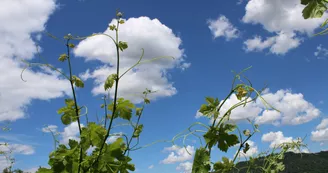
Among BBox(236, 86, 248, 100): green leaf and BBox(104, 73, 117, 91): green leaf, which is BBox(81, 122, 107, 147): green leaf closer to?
BBox(104, 73, 117, 91): green leaf

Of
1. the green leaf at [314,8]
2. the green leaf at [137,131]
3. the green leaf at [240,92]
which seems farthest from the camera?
the green leaf at [137,131]

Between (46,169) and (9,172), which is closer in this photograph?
(46,169)

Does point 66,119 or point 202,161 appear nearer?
point 202,161

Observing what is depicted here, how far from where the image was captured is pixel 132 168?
8.88 ft

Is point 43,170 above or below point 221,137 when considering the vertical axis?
above

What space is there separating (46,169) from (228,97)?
139 centimetres

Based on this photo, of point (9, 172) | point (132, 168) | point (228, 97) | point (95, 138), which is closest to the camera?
point (228, 97)

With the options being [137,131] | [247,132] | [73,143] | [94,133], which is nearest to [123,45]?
[94,133]

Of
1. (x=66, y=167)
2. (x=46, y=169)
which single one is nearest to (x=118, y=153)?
(x=66, y=167)

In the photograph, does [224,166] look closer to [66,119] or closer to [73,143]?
[73,143]

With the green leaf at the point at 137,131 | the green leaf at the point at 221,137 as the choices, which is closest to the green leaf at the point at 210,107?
the green leaf at the point at 221,137

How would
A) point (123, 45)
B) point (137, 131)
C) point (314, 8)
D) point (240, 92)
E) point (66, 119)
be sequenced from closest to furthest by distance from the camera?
1. point (314, 8)
2. point (240, 92)
3. point (123, 45)
4. point (66, 119)
5. point (137, 131)

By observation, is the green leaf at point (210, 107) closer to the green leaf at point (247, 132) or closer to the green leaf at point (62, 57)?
the green leaf at point (247, 132)

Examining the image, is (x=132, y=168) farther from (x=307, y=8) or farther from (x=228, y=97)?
(x=307, y=8)
